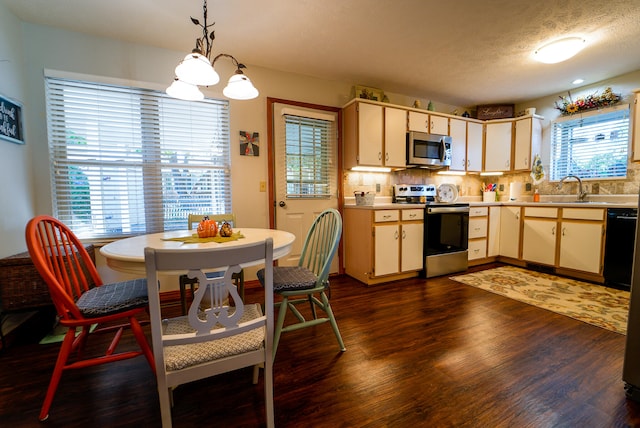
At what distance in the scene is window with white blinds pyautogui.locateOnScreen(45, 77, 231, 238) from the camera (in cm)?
227

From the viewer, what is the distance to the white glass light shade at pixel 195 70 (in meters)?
1.37

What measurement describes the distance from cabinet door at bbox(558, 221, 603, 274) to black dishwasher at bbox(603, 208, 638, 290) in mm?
71

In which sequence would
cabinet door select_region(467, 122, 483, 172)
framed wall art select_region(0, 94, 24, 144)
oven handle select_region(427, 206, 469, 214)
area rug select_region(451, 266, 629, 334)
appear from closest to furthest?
framed wall art select_region(0, 94, 24, 144) < area rug select_region(451, 266, 629, 334) < oven handle select_region(427, 206, 469, 214) < cabinet door select_region(467, 122, 483, 172)

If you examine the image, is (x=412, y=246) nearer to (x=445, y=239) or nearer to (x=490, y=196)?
(x=445, y=239)

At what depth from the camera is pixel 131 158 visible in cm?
245

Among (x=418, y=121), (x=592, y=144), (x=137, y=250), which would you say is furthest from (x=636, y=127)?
(x=137, y=250)

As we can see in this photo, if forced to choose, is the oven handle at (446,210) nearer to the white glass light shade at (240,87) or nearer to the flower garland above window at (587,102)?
the flower garland above window at (587,102)

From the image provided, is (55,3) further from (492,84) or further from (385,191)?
(492,84)

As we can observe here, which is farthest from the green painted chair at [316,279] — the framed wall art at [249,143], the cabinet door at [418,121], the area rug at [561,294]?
the cabinet door at [418,121]

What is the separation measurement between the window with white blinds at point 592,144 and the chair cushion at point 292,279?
13.7 feet

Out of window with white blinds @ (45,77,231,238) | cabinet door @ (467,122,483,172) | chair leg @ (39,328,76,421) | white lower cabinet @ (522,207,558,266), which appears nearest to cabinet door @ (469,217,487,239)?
white lower cabinet @ (522,207,558,266)

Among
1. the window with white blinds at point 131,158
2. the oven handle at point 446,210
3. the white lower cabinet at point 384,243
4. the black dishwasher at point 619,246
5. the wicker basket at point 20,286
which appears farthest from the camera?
the oven handle at point 446,210

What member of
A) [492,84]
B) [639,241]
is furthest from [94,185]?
[492,84]

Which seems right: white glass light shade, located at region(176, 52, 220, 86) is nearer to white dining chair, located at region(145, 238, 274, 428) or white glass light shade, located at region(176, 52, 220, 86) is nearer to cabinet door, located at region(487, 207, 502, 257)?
white dining chair, located at region(145, 238, 274, 428)
